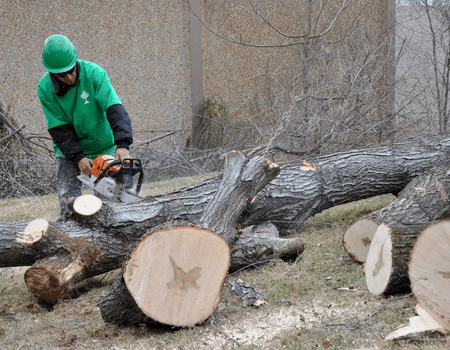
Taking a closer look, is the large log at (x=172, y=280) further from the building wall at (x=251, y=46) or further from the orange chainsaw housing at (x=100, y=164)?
the building wall at (x=251, y=46)

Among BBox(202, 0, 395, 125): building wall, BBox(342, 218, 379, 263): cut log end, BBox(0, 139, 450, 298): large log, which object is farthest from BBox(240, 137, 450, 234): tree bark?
BBox(202, 0, 395, 125): building wall

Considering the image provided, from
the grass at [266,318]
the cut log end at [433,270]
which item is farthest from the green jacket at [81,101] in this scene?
the cut log end at [433,270]

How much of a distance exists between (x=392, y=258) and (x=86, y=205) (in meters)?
2.07

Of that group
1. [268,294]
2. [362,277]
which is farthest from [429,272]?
[268,294]

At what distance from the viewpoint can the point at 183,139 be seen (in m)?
9.65

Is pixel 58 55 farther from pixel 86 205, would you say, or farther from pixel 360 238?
pixel 360 238

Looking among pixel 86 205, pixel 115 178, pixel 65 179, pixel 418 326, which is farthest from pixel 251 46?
pixel 418 326

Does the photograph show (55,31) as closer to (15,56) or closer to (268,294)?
(15,56)

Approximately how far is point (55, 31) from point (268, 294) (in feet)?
23.6

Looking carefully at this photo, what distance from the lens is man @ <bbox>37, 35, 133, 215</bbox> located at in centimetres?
344

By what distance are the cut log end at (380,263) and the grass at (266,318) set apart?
8 centimetres

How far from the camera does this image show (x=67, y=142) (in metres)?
3.54

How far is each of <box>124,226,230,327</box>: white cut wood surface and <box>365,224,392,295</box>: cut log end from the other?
100 cm

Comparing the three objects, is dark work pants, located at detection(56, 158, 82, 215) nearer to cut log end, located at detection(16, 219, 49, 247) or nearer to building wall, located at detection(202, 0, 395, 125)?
cut log end, located at detection(16, 219, 49, 247)
